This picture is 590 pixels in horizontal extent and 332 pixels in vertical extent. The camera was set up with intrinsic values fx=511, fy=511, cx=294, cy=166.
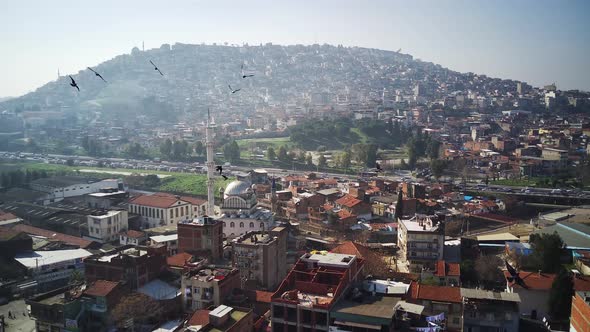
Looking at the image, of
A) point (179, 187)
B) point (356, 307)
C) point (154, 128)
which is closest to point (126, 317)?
point (356, 307)

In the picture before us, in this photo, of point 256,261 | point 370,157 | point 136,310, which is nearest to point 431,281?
point 256,261

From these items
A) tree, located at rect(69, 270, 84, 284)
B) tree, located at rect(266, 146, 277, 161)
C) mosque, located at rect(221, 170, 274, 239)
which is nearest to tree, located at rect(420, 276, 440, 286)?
mosque, located at rect(221, 170, 274, 239)

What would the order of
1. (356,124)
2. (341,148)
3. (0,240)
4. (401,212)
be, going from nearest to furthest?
(0,240) < (401,212) < (341,148) < (356,124)

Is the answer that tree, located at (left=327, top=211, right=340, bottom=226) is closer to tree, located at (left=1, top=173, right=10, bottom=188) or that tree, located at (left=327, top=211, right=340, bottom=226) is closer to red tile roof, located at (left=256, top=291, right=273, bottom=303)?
red tile roof, located at (left=256, top=291, right=273, bottom=303)

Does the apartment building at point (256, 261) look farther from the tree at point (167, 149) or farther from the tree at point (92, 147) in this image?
Result: the tree at point (92, 147)

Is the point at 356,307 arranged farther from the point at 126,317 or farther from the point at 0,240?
the point at 0,240

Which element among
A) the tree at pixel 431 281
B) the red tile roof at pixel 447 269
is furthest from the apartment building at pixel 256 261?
the red tile roof at pixel 447 269

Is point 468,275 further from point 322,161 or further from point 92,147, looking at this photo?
point 92,147
